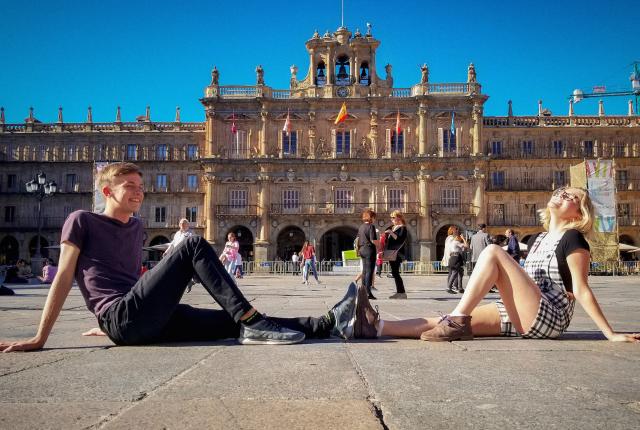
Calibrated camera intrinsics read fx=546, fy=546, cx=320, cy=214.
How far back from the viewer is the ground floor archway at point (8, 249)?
40.6m

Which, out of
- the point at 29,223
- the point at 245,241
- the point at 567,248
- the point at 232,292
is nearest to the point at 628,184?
the point at 245,241

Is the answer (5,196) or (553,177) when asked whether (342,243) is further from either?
(5,196)

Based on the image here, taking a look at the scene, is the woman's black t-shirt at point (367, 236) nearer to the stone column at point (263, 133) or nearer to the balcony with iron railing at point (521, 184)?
the stone column at point (263, 133)

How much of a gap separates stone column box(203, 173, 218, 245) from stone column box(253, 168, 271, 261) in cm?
295

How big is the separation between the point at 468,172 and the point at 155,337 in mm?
34436

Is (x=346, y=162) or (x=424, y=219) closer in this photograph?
(x=424, y=219)

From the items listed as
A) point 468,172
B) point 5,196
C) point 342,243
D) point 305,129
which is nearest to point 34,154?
point 5,196

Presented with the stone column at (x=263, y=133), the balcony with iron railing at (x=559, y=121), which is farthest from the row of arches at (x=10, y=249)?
the balcony with iron railing at (x=559, y=121)

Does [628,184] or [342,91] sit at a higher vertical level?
[342,91]

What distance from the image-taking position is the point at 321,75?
38.0 meters

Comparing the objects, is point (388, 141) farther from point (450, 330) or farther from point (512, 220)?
point (450, 330)

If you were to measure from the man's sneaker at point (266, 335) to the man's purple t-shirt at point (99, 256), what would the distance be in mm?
868

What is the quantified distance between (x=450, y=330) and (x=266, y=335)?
1.30 m

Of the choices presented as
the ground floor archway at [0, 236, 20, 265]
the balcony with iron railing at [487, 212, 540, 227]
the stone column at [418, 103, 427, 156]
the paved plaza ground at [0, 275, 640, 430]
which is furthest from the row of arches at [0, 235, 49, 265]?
the paved plaza ground at [0, 275, 640, 430]
